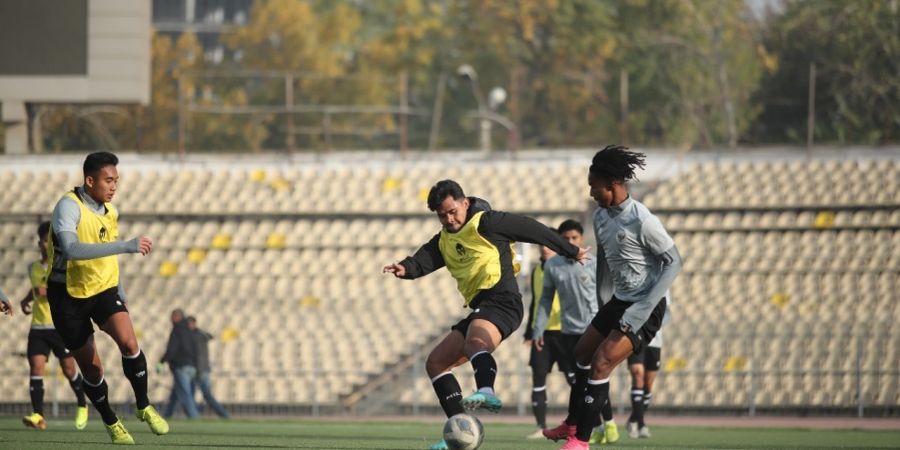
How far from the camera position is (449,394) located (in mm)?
10375

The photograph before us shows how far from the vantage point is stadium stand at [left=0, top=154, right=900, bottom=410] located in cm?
2388

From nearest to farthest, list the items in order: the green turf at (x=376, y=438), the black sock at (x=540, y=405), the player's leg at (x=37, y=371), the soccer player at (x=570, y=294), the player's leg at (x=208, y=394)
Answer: the green turf at (x=376, y=438) → the soccer player at (x=570, y=294) → the black sock at (x=540, y=405) → the player's leg at (x=37, y=371) → the player's leg at (x=208, y=394)

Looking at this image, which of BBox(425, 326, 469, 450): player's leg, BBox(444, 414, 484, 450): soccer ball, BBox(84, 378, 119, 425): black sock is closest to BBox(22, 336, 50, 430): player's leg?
BBox(84, 378, 119, 425): black sock

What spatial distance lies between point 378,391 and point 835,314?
27.8 feet

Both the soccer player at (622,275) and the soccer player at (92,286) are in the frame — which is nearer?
the soccer player at (622,275)

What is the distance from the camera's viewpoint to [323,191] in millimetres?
29219

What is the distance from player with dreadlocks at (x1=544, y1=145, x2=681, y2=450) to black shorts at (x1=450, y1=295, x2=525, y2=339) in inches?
23.8

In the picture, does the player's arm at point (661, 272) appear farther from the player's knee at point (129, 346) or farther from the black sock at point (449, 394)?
the player's knee at point (129, 346)

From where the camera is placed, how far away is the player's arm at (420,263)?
34.6 feet

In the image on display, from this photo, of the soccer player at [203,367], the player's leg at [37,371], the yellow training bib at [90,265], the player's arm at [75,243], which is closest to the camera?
the player's arm at [75,243]

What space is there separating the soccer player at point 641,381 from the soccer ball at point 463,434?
229 inches

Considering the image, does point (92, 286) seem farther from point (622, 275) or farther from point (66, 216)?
point (622, 275)

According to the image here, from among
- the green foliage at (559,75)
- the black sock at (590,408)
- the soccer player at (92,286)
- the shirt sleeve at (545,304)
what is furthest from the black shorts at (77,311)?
the green foliage at (559,75)

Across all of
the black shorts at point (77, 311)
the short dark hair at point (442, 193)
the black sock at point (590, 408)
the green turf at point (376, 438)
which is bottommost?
the green turf at point (376, 438)
